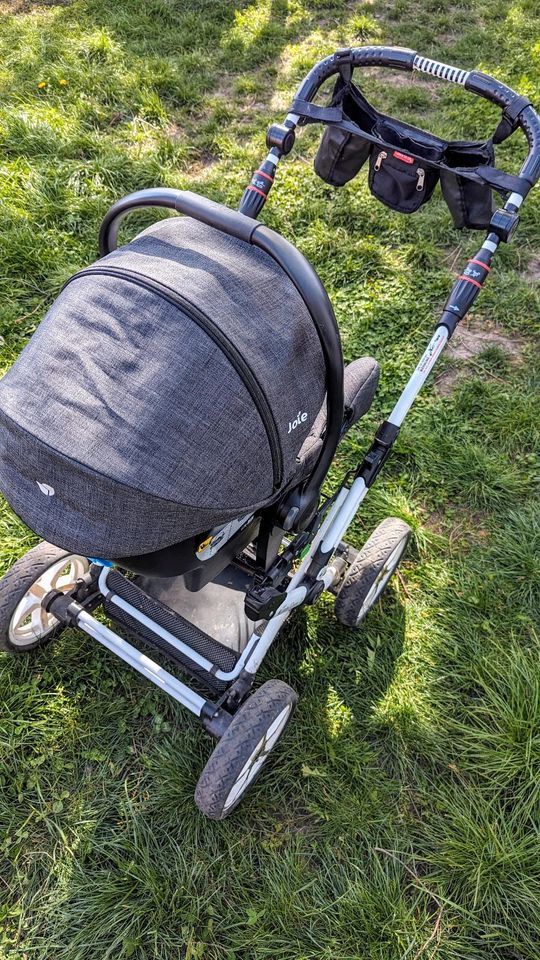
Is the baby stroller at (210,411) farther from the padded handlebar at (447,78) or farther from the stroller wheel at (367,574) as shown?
the stroller wheel at (367,574)

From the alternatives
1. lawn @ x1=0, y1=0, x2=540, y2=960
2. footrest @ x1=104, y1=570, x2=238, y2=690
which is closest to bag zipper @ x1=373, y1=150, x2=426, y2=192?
lawn @ x1=0, y1=0, x2=540, y2=960

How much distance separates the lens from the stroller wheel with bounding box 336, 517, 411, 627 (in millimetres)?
2316

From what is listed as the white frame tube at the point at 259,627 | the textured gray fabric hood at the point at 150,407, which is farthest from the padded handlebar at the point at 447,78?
the textured gray fabric hood at the point at 150,407

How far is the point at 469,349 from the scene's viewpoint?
11.1ft

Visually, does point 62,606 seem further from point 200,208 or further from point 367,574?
point 200,208

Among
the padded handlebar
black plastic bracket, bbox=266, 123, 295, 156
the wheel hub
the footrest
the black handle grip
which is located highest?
the padded handlebar

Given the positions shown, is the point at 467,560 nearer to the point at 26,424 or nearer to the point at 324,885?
the point at 324,885

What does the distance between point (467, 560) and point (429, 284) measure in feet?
5.52

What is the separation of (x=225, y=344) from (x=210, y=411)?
154mm

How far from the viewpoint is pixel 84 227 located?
382 centimetres

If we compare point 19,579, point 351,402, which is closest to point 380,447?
point 351,402

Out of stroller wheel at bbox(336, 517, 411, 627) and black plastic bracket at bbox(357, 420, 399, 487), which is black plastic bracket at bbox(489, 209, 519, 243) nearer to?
black plastic bracket at bbox(357, 420, 399, 487)

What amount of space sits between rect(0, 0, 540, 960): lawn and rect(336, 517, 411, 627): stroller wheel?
6.9 inches

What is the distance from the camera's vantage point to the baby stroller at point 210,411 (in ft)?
4.54
